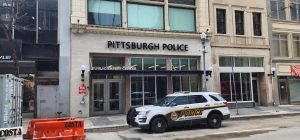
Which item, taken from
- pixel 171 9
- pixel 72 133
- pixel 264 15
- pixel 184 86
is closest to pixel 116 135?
pixel 72 133

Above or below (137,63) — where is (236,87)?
below

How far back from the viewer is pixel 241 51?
1088 inches

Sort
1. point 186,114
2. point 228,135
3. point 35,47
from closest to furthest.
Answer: point 228,135, point 186,114, point 35,47

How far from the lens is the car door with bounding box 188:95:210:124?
1609 cm

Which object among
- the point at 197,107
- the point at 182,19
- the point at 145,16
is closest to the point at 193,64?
the point at 182,19

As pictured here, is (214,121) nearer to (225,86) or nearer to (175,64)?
(175,64)

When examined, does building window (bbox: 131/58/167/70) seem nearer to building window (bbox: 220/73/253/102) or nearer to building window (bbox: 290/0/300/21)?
building window (bbox: 220/73/253/102)

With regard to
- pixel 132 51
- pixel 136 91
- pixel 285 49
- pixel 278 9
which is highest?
pixel 278 9

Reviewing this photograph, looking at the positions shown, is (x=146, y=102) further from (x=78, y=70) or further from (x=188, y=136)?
(x=188, y=136)

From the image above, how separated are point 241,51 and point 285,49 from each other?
5.65 meters

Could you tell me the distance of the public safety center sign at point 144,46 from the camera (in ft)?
75.1

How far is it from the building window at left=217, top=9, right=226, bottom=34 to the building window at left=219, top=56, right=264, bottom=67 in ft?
7.88

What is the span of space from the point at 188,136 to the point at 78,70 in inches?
417

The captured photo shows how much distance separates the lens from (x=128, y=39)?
23422mm
